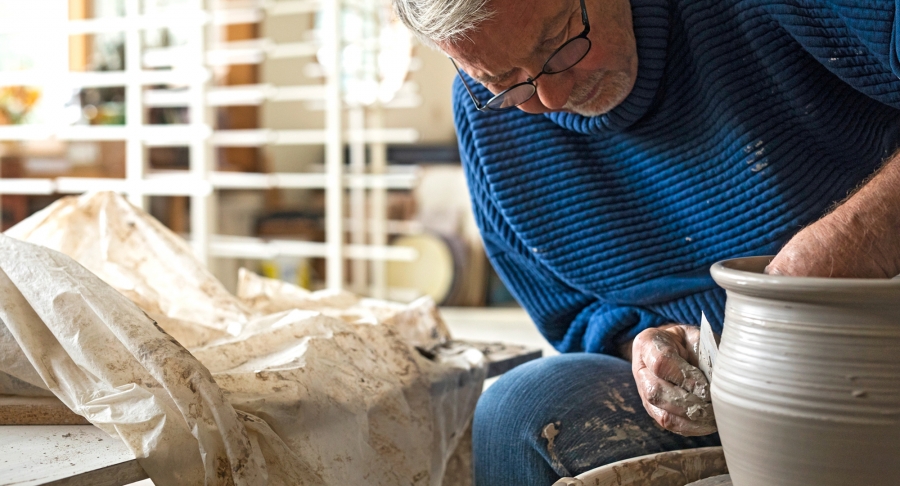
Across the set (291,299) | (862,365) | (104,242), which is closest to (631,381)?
(862,365)

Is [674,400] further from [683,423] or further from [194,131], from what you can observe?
[194,131]

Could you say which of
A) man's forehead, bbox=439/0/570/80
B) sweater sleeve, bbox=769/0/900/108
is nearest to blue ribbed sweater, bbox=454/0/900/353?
sweater sleeve, bbox=769/0/900/108

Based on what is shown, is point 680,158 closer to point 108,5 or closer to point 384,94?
point 384,94

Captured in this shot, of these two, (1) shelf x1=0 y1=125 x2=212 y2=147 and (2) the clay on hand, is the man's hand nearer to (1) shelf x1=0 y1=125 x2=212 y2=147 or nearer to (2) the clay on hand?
(2) the clay on hand

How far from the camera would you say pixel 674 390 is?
888 mm

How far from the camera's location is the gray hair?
96 centimetres

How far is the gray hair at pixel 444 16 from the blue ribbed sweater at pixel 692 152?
24 cm

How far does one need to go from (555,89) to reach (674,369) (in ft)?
1.29

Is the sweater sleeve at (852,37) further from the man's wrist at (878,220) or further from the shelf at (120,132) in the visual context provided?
the shelf at (120,132)

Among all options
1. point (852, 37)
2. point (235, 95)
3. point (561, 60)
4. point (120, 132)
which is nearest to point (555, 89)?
point (561, 60)

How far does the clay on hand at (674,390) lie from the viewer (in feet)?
2.88

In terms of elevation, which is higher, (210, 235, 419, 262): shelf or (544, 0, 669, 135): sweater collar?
(544, 0, 669, 135): sweater collar

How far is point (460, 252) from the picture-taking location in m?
3.89

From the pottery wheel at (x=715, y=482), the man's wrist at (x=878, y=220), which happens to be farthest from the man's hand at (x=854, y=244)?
the pottery wheel at (x=715, y=482)
